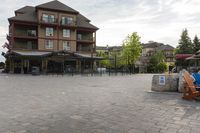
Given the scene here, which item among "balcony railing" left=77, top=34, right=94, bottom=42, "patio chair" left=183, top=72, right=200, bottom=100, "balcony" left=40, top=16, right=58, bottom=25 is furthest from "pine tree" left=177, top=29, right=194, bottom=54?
"patio chair" left=183, top=72, right=200, bottom=100

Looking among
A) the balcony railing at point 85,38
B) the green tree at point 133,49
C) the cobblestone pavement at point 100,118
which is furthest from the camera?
the green tree at point 133,49

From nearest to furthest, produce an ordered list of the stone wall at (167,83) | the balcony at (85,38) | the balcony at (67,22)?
the stone wall at (167,83) → the balcony at (67,22) → the balcony at (85,38)

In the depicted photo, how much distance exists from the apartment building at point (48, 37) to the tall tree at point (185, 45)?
27359 millimetres

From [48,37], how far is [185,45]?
37.4 metres

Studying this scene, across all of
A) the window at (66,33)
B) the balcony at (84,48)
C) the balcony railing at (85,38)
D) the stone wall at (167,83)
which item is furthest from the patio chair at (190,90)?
the balcony railing at (85,38)

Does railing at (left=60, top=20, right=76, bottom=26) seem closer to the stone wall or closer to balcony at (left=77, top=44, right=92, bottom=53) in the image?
balcony at (left=77, top=44, right=92, bottom=53)

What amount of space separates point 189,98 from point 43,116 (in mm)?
5595

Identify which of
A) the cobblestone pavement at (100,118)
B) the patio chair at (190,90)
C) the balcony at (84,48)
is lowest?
the cobblestone pavement at (100,118)

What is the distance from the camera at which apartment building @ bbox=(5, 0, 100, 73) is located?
140 ft

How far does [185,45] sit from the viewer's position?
217 ft

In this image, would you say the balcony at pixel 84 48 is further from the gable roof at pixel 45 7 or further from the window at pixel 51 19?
the window at pixel 51 19

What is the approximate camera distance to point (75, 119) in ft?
20.7

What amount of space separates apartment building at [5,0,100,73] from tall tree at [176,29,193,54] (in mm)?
27359

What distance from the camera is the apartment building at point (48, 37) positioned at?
1681 inches
